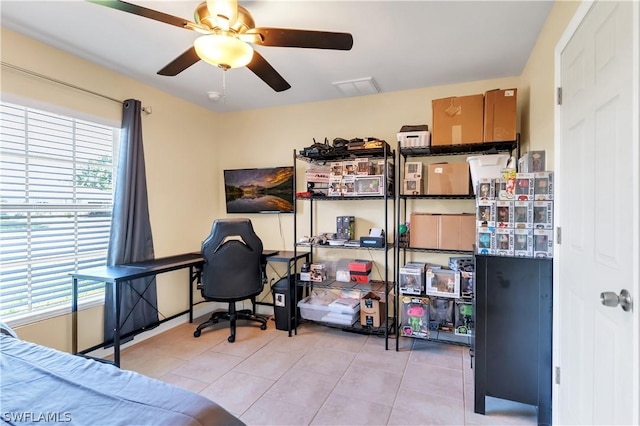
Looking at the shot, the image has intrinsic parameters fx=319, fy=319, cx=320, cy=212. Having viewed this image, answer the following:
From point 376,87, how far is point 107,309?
3.24m

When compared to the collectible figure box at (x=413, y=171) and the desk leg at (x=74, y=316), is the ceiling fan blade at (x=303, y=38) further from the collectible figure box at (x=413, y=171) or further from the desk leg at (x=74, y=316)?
the desk leg at (x=74, y=316)

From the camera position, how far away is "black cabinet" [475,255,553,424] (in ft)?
6.08

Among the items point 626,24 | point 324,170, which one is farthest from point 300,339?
point 626,24

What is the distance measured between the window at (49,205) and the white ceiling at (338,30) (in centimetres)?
65

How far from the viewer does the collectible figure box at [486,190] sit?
85.3 inches

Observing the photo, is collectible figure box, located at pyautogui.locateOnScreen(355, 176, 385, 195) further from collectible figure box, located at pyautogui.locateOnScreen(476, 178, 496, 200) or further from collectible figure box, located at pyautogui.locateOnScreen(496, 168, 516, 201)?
collectible figure box, located at pyautogui.locateOnScreen(496, 168, 516, 201)

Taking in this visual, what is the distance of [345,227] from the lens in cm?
336

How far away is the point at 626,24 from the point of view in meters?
1.09

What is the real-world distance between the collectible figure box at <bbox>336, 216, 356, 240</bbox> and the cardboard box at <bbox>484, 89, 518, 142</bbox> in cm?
147

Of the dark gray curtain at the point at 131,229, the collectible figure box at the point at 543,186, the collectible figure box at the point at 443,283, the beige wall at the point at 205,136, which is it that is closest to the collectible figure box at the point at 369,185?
the beige wall at the point at 205,136

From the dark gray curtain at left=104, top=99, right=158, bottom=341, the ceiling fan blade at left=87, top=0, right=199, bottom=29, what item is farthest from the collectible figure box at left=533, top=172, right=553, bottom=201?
the dark gray curtain at left=104, top=99, right=158, bottom=341

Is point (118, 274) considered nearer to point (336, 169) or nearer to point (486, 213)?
point (336, 169)

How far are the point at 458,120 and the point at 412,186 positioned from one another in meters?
0.68

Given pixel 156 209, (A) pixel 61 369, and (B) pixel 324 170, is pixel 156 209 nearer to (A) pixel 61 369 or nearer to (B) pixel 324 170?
(B) pixel 324 170
